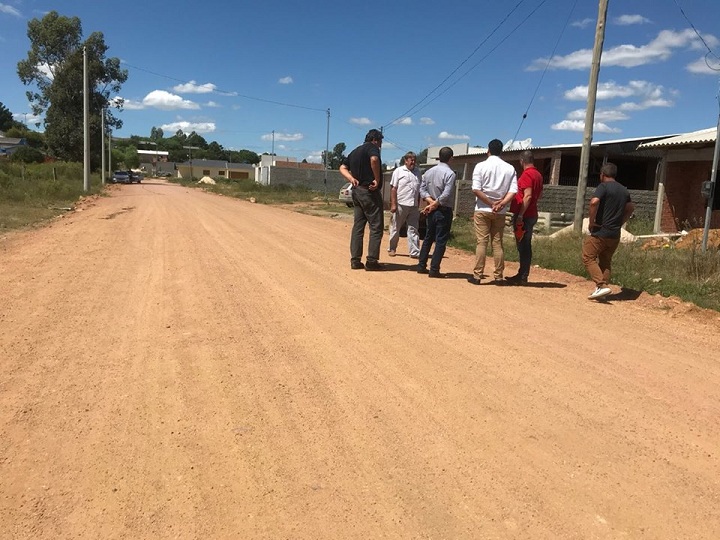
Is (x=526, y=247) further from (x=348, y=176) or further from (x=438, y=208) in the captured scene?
(x=348, y=176)

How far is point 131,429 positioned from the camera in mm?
3143

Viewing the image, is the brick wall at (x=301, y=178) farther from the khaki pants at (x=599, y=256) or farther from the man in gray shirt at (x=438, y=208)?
the khaki pants at (x=599, y=256)

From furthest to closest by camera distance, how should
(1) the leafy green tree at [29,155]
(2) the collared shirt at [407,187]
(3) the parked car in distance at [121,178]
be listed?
(3) the parked car in distance at [121,178] < (1) the leafy green tree at [29,155] < (2) the collared shirt at [407,187]

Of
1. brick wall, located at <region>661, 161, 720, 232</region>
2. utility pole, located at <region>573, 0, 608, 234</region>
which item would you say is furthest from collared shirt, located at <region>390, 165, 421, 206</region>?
brick wall, located at <region>661, 161, 720, 232</region>

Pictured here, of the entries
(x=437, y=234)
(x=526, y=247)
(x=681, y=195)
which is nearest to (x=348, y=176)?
(x=437, y=234)

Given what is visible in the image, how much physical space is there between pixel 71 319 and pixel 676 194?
16.6m

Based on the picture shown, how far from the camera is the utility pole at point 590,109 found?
12961mm

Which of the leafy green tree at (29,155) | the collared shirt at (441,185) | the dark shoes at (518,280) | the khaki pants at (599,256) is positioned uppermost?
the leafy green tree at (29,155)

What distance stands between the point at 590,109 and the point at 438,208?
7.48 m

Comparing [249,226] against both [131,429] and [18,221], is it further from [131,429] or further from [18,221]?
[131,429]

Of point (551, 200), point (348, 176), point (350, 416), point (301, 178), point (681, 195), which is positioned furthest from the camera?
point (301, 178)

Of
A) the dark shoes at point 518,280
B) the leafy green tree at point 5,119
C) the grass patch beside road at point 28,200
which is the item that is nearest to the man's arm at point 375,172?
the dark shoes at point 518,280

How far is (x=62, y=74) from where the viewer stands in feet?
190

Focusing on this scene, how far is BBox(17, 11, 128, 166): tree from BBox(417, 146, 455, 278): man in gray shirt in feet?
198
